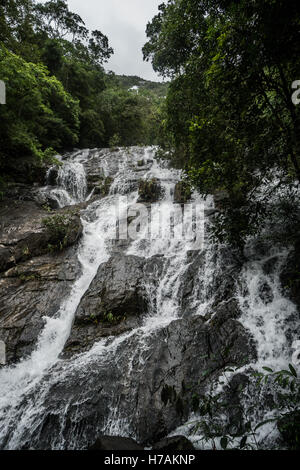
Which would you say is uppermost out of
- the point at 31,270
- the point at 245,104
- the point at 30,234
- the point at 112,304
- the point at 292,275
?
the point at 245,104

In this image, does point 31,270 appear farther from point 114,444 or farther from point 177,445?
point 177,445

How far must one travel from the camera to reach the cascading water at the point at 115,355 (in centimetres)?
400

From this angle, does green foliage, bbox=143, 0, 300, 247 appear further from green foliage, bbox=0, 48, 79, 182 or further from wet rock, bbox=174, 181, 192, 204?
green foliage, bbox=0, 48, 79, 182

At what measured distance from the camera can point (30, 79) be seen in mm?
9391

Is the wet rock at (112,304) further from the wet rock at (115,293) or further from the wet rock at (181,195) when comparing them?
the wet rock at (181,195)

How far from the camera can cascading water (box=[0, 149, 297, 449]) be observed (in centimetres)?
400

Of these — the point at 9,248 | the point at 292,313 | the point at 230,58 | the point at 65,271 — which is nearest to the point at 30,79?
the point at 9,248

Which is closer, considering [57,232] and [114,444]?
[114,444]

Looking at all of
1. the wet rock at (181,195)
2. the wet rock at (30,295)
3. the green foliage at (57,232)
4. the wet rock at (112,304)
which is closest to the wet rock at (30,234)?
the green foliage at (57,232)

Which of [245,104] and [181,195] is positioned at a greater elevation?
[245,104]

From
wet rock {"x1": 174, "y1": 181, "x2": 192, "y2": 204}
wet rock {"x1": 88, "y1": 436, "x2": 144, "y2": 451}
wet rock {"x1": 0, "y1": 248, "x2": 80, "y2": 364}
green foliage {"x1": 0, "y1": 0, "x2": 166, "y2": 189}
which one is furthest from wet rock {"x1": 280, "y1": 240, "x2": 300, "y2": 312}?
green foliage {"x1": 0, "y1": 0, "x2": 166, "y2": 189}

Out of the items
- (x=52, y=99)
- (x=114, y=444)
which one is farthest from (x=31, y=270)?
(x=52, y=99)

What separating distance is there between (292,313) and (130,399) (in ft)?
12.8

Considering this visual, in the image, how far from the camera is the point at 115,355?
5.13 meters
